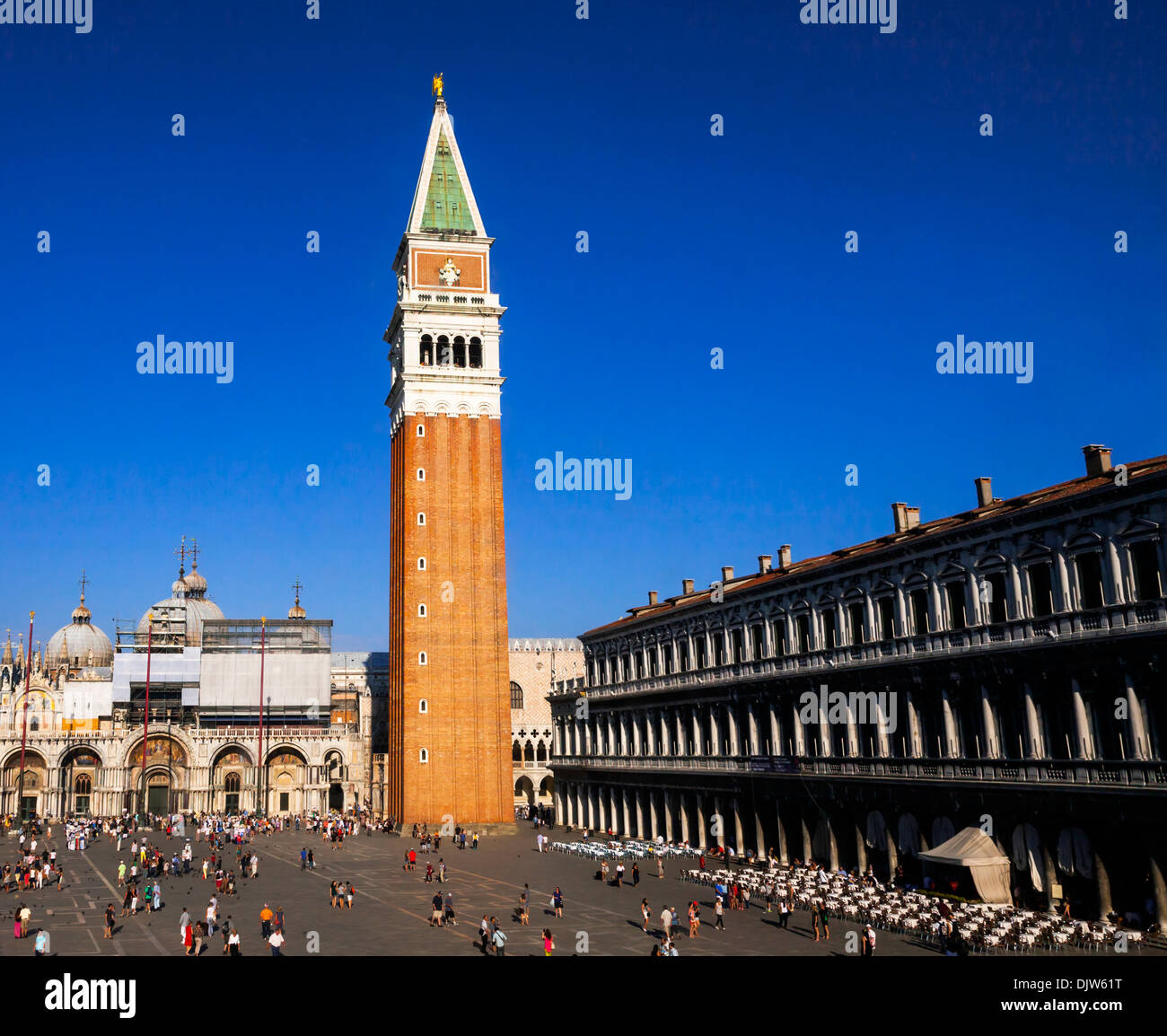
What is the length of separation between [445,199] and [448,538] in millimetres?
26201

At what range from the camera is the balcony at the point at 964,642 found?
3139cm

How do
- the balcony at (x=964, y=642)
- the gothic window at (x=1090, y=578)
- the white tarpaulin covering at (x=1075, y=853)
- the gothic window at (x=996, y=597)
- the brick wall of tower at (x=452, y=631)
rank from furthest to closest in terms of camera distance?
1. the brick wall of tower at (x=452, y=631)
2. the gothic window at (x=996, y=597)
3. the gothic window at (x=1090, y=578)
4. the white tarpaulin covering at (x=1075, y=853)
5. the balcony at (x=964, y=642)

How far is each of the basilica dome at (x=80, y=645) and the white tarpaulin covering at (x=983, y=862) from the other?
112654mm

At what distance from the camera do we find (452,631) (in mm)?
78000

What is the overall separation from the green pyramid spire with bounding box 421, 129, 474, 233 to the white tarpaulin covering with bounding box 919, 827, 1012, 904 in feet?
201

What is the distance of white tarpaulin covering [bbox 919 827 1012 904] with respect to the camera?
34.0 meters

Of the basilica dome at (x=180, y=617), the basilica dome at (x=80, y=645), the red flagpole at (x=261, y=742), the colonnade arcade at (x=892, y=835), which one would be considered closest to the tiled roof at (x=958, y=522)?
the colonnade arcade at (x=892, y=835)

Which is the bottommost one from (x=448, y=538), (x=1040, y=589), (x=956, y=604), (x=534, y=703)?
(x=534, y=703)

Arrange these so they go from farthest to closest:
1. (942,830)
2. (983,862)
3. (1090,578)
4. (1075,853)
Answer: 1. (942,830)
2. (983,862)
3. (1090,578)
4. (1075,853)

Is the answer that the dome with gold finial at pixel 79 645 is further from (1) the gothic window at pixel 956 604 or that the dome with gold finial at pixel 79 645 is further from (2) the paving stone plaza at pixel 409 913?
(1) the gothic window at pixel 956 604

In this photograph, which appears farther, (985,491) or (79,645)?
(79,645)

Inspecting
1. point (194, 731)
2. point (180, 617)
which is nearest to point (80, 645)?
point (180, 617)

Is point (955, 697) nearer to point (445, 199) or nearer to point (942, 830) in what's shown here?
point (942, 830)
